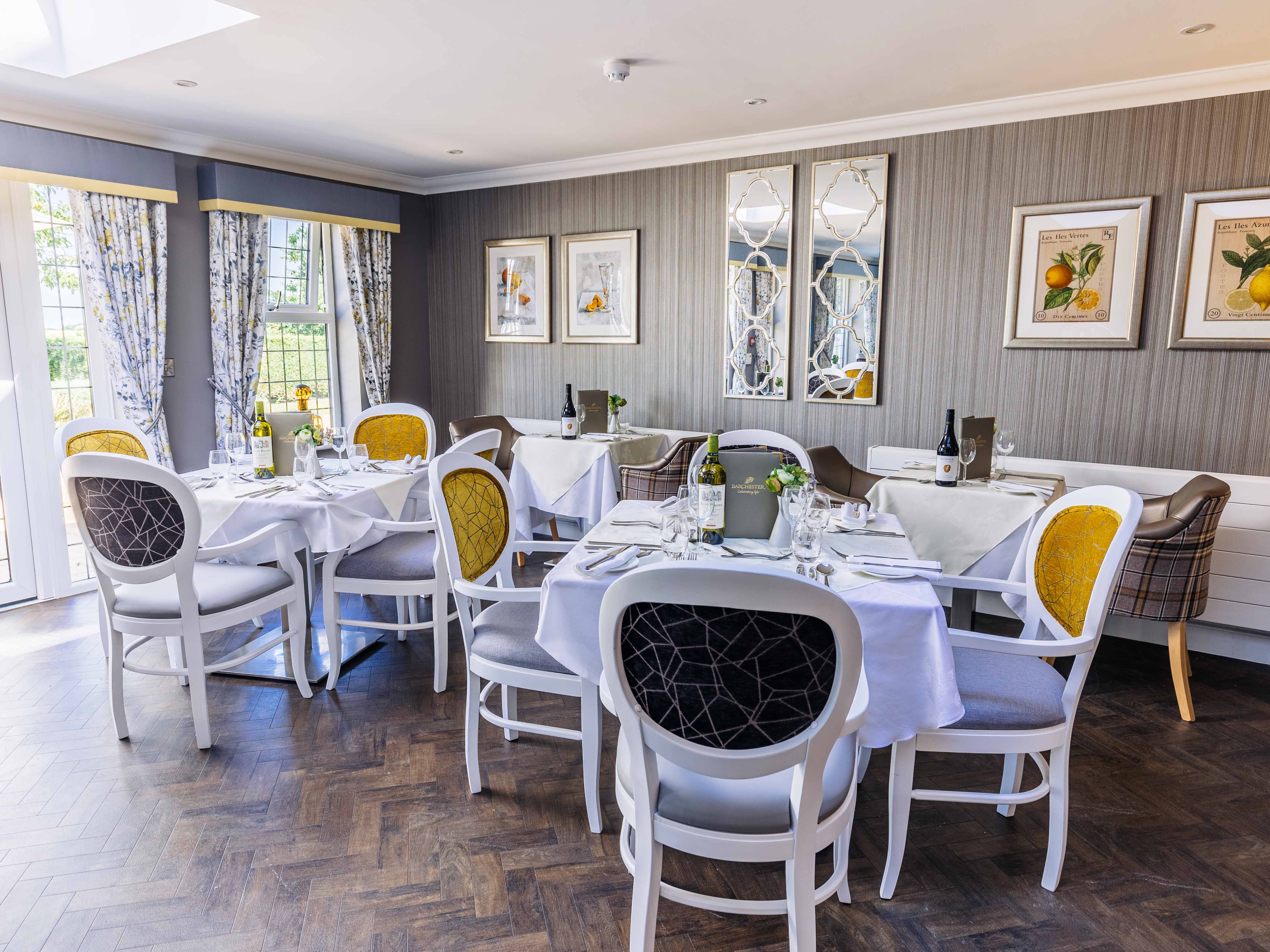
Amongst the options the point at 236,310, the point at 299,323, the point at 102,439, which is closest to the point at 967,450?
the point at 102,439

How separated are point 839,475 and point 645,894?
115 inches

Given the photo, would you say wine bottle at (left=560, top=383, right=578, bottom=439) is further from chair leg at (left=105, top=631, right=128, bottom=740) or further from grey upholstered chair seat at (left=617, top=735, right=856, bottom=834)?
grey upholstered chair seat at (left=617, top=735, right=856, bottom=834)

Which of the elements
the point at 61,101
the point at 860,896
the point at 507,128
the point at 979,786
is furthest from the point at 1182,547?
the point at 61,101

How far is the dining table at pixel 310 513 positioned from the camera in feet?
10.2

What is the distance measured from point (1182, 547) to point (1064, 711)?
4.95 ft

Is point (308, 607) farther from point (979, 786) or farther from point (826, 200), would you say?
point (826, 200)

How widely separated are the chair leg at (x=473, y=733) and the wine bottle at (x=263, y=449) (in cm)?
157

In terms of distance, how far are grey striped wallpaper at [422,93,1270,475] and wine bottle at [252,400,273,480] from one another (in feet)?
9.22

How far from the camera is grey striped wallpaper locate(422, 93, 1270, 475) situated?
12.7ft

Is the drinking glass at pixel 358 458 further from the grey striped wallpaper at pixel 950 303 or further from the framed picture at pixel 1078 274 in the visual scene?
the framed picture at pixel 1078 274

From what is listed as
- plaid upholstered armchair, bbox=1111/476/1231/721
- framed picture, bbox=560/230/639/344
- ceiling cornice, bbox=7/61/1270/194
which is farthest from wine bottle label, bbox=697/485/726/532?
framed picture, bbox=560/230/639/344

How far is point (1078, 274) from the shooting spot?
13.7ft

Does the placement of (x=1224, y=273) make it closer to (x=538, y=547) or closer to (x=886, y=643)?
(x=886, y=643)

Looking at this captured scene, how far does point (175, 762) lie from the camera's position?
2721 mm
